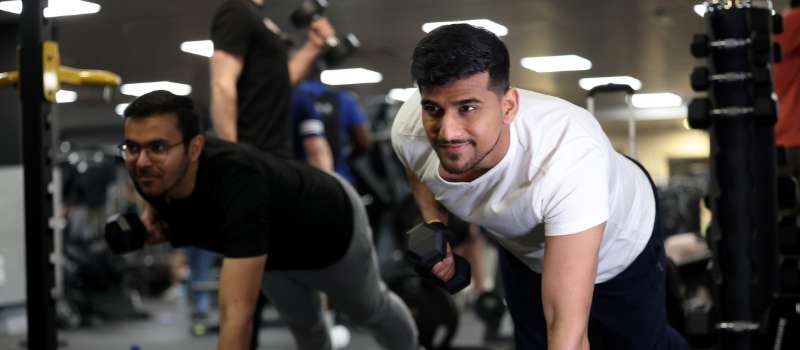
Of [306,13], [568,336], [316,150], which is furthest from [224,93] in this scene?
[568,336]

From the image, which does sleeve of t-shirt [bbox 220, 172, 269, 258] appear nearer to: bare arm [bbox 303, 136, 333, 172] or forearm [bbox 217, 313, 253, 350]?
forearm [bbox 217, 313, 253, 350]

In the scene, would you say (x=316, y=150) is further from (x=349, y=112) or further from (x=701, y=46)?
(x=701, y=46)

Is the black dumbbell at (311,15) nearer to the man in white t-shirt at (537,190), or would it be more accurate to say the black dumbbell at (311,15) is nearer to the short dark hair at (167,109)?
the short dark hair at (167,109)

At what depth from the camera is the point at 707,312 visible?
2455mm

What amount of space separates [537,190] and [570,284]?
Result: 16 centimetres

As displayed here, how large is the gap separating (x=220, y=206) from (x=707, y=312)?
1.20m

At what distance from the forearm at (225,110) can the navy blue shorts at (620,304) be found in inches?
36.3

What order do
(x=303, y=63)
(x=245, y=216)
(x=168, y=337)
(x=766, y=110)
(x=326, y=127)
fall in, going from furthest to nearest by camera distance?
1. (x=168, y=337)
2. (x=326, y=127)
3. (x=303, y=63)
4. (x=766, y=110)
5. (x=245, y=216)

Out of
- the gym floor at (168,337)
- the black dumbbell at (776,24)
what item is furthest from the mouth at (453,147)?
the gym floor at (168,337)

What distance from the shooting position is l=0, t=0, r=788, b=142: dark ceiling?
2.90 m

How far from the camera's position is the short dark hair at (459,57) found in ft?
4.68

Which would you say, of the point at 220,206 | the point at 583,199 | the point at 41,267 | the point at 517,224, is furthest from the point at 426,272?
the point at 41,267

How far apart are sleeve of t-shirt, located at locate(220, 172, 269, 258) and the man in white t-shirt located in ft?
1.12

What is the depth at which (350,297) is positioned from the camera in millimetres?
2549
